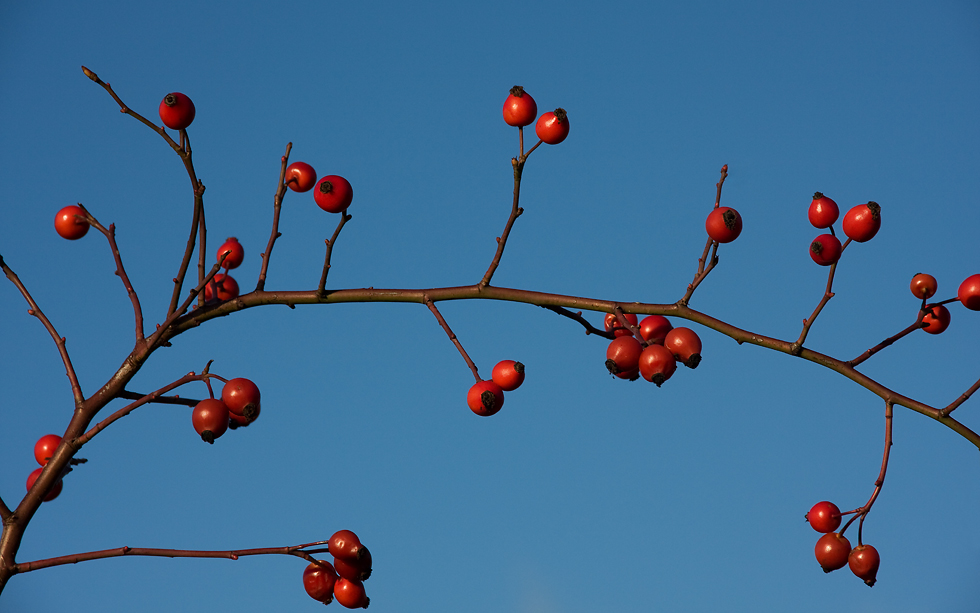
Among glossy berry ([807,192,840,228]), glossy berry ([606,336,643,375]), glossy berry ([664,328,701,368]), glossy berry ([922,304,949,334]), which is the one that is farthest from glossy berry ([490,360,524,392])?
glossy berry ([922,304,949,334])

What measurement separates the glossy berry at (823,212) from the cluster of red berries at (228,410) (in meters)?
2.92

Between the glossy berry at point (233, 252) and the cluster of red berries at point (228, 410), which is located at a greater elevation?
the glossy berry at point (233, 252)

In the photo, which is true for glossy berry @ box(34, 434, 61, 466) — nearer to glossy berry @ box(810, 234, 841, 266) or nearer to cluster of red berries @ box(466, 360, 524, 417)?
cluster of red berries @ box(466, 360, 524, 417)

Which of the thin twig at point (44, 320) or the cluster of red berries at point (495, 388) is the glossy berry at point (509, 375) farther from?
the thin twig at point (44, 320)

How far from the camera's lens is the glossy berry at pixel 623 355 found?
355 cm

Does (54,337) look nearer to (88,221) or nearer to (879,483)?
(88,221)

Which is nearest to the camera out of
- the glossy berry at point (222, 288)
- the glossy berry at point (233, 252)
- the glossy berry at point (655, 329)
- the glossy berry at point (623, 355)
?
the glossy berry at point (623, 355)

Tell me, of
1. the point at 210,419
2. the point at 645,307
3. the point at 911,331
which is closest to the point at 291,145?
the point at 210,419

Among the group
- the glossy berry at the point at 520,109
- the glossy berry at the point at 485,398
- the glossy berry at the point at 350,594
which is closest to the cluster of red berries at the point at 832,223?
the glossy berry at the point at 520,109

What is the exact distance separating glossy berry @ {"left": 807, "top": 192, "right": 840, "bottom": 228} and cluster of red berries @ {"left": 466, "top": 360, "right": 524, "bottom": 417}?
172 centimetres

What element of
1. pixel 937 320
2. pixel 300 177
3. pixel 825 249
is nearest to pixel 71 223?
pixel 300 177

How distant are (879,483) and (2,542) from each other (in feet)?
13.1

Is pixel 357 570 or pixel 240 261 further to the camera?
pixel 240 261

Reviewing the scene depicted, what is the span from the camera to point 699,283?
12.0 feet
